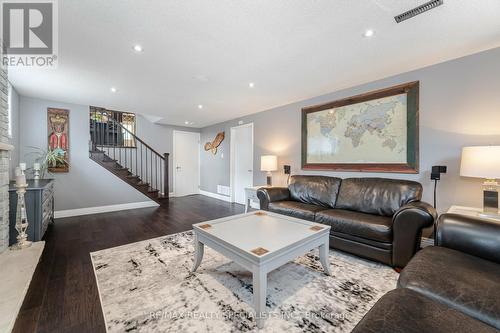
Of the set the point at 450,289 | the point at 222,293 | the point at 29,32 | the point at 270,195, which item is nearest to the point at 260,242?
the point at 222,293

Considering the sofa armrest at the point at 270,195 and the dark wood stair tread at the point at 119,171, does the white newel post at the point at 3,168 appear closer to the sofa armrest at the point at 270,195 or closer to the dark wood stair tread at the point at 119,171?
the dark wood stair tread at the point at 119,171

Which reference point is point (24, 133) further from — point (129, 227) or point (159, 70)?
point (159, 70)

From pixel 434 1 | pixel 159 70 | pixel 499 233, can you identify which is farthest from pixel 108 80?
pixel 499 233

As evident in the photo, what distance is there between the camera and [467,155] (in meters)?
2.10

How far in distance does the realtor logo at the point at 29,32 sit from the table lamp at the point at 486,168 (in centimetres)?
393

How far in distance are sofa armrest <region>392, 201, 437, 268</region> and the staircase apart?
4.73 m

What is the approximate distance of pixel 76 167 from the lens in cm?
443

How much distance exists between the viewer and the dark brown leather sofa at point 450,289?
0.88 metres

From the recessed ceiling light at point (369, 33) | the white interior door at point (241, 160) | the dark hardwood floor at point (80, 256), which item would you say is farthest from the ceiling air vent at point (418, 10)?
the white interior door at point (241, 160)

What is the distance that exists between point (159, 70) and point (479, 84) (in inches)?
152

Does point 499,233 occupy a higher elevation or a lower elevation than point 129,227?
higher

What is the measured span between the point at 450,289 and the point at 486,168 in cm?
157

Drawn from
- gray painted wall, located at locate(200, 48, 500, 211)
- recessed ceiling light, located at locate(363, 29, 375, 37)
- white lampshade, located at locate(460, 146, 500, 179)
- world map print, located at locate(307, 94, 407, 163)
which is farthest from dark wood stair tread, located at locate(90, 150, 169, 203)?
white lampshade, located at locate(460, 146, 500, 179)

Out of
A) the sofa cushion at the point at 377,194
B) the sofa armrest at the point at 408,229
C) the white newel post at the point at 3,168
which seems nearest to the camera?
the sofa armrest at the point at 408,229
